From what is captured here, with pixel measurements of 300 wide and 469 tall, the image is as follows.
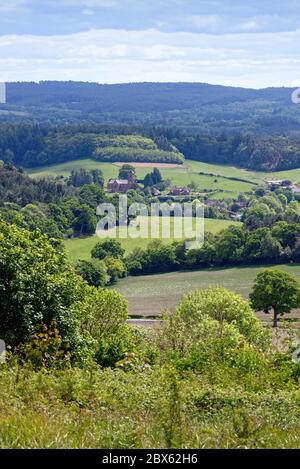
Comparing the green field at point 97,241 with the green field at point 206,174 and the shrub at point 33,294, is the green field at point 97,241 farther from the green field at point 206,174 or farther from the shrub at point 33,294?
the shrub at point 33,294

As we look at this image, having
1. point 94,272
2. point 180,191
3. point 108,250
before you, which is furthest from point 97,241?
point 180,191

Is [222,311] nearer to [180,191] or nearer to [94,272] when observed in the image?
[94,272]

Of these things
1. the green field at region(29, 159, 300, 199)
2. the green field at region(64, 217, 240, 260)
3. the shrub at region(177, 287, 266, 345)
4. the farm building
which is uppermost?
the shrub at region(177, 287, 266, 345)

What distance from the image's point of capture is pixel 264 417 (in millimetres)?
10117

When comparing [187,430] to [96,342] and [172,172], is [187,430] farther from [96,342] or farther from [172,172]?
[172,172]

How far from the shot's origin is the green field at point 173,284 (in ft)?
220

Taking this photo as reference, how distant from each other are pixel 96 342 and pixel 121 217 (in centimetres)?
10205

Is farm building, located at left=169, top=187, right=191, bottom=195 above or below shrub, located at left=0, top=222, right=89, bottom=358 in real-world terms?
below

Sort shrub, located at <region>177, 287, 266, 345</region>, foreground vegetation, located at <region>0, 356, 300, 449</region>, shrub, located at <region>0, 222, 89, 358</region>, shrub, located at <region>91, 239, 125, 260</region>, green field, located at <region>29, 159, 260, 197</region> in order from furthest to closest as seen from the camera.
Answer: green field, located at <region>29, 159, 260, 197</region>
shrub, located at <region>91, 239, 125, 260</region>
shrub, located at <region>177, 287, 266, 345</region>
shrub, located at <region>0, 222, 89, 358</region>
foreground vegetation, located at <region>0, 356, 300, 449</region>

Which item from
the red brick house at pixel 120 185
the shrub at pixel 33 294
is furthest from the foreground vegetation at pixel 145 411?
the red brick house at pixel 120 185

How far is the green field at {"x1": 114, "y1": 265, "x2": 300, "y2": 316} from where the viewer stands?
67100mm

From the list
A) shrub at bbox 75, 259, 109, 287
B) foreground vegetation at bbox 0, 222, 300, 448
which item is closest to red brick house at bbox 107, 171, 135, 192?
shrub at bbox 75, 259, 109, 287

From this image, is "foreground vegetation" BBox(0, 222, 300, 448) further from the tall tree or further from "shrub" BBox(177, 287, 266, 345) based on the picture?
the tall tree
